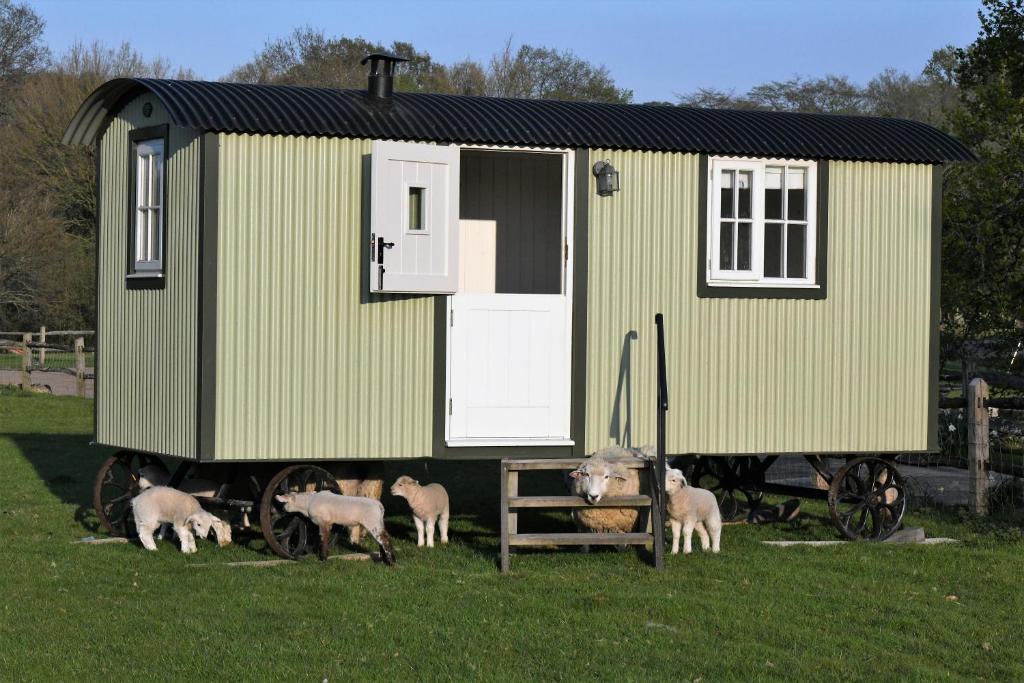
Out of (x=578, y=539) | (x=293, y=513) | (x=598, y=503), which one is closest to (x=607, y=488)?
(x=598, y=503)

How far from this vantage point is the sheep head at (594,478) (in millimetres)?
10070

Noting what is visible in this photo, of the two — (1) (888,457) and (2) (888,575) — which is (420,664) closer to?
(2) (888,575)

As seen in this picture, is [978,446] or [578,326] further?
[978,446]

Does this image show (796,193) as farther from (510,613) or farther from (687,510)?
(510,613)

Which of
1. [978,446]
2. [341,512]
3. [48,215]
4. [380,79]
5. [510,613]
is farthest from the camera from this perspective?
[48,215]

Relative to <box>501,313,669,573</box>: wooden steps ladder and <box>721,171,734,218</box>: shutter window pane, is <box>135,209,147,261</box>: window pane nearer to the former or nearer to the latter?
<box>501,313,669,573</box>: wooden steps ladder

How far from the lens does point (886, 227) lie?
1169 cm

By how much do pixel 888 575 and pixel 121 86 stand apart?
671cm

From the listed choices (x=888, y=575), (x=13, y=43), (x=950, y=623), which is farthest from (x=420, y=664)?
(x=13, y=43)

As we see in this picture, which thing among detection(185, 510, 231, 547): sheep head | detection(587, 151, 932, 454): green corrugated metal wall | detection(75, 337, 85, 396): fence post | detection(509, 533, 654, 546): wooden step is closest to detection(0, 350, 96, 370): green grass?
detection(75, 337, 85, 396): fence post

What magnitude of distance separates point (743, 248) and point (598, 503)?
255 centimetres

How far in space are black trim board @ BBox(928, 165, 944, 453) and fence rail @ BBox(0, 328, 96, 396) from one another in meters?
17.6

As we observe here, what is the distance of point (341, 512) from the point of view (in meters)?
10.1

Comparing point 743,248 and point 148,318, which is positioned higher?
point 743,248
